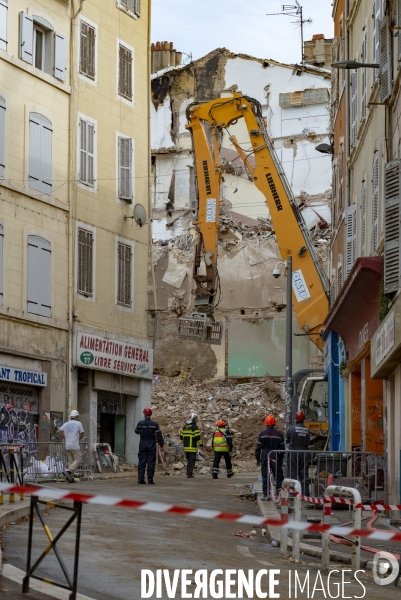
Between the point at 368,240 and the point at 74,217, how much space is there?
1058 centimetres

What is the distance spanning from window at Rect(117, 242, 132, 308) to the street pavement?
15.8 m

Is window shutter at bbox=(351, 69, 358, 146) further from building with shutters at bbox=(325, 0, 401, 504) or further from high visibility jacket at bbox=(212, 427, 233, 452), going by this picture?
high visibility jacket at bbox=(212, 427, 233, 452)

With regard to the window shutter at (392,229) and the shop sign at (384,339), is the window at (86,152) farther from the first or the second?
the window shutter at (392,229)

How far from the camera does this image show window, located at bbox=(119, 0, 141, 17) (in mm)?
35500

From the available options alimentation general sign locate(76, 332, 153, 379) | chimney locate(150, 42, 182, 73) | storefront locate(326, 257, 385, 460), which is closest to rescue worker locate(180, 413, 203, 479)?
storefront locate(326, 257, 385, 460)

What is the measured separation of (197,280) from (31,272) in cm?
405

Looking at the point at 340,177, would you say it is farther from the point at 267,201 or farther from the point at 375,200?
the point at 375,200

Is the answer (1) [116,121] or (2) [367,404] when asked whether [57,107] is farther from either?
(2) [367,404]

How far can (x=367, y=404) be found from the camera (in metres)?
23.5

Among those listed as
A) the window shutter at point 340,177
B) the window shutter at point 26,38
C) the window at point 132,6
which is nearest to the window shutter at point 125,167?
the window at point 132,6

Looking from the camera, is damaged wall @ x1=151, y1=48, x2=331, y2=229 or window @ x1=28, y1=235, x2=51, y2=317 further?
damaged wall @ x1=151, y1=48, x2=331, y2=229

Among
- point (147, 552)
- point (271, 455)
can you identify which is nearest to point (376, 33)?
point (271, 455)

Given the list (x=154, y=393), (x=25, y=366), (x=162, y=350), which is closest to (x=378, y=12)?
(x=25, y=366)

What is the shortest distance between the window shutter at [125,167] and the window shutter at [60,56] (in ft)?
10.7
